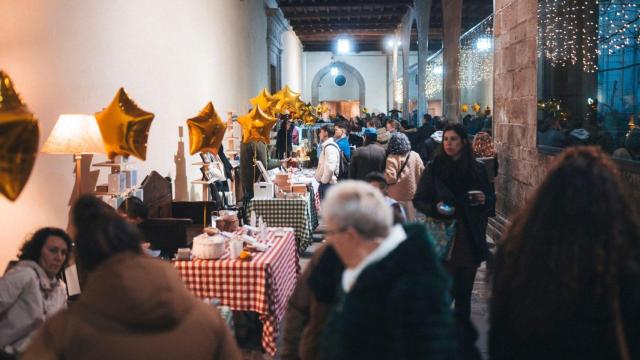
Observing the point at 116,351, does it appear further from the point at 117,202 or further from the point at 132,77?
the point at 132,77

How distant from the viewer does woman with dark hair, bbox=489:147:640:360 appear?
1764mm

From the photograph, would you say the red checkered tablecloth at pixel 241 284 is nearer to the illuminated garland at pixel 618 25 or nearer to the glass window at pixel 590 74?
the glass window at pixel 590 74

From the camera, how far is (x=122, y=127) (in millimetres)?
4574

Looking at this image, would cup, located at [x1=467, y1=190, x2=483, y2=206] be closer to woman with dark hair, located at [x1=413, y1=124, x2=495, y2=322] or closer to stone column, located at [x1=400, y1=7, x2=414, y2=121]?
woman with dark hair, located at [x1=413, y1=124, x2=495, y2=322]

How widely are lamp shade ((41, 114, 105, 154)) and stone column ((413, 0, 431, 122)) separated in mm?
12414

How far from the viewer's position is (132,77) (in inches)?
240

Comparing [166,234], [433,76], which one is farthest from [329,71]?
[166,234]

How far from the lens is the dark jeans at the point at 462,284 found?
14.2 ft

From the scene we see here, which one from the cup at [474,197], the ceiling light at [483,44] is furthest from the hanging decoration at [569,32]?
the ceiling light at [483,44]

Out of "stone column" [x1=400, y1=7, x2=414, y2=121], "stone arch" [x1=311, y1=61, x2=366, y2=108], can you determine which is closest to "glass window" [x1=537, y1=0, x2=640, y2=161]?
"stone column" [x1=400, y1=7, x2=414, y2=121]

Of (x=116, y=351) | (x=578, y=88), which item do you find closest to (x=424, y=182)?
(x=578, y=88)

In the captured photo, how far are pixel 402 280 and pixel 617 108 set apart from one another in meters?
3.55

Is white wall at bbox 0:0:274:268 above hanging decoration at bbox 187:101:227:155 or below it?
above

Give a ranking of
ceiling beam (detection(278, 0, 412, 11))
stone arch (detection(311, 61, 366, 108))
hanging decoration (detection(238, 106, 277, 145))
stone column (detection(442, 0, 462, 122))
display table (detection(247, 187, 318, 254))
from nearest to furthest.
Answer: display table (detection(247, 187, 318, 254)) → hanging decoration (detection(238, 106, 277, 145)) → stone column (detection(442, 0, 462, 122)) → ceiling beam (detection(278, 0, 412, 11)) → stone arch (detection(311, 61, 366, 108))
